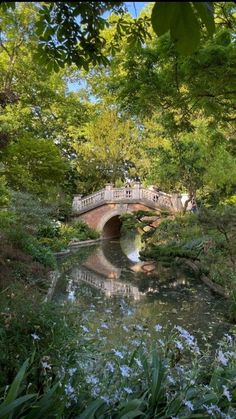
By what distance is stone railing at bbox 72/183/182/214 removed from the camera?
1010 inches

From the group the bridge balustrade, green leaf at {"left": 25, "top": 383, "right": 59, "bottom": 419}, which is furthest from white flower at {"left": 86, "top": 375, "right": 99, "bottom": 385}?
the bridge balustrade

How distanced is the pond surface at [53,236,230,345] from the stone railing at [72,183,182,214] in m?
10.0

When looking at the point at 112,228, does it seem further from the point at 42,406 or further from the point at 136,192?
the point at 42,406

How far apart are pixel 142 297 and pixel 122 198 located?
17.5 meters

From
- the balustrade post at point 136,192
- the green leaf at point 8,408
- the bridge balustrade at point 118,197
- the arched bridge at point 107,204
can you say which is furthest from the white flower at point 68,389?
the balustrade post at point 136,192

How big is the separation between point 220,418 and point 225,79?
114 inches

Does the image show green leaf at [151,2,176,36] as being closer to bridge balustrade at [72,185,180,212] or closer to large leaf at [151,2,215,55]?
large leaf at [151,2,215,55]

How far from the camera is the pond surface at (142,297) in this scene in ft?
24.0

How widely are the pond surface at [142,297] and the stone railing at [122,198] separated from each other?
1003cm

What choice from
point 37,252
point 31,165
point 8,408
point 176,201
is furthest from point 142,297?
point 176,201

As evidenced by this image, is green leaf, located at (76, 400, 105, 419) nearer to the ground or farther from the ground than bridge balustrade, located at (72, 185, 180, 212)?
nearer to the ground

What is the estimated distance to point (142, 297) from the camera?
10.1 meters

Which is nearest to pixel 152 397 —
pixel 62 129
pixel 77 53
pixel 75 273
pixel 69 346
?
pixel 69 346

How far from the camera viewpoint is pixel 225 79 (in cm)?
392
